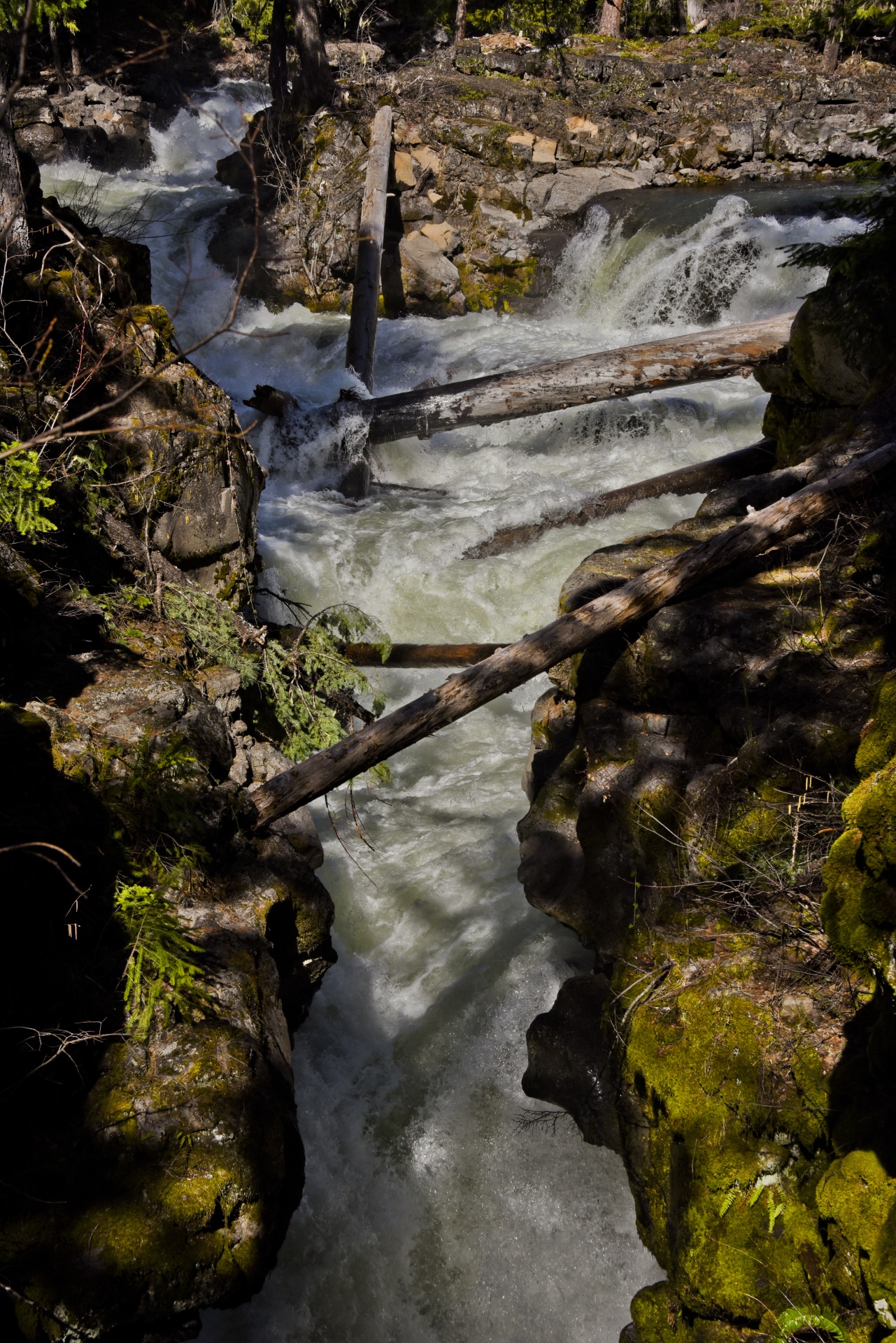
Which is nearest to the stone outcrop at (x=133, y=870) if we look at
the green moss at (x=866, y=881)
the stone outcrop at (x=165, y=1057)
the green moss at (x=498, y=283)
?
the stone outcrop at (x=165, y=1057)

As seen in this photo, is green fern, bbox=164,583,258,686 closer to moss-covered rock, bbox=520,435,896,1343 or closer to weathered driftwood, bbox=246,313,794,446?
moss-covered rock, bbox=520,435,896,1343

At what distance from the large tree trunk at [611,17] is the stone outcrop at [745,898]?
18.3 m

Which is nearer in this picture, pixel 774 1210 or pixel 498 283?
pixel 774 1210

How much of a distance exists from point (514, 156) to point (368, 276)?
199 inches

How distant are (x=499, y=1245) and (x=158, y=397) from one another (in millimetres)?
4845

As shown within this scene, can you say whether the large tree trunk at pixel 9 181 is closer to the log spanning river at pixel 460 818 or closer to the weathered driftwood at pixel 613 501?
the log spanning river at pixel 460 818

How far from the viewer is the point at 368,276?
11109mm

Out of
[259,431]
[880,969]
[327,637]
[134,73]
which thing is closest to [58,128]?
[134,73]

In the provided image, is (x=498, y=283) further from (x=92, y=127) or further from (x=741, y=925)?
(x=741, y=925)

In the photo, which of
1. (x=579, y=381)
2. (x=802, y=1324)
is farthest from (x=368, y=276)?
(x=802, y=1324)

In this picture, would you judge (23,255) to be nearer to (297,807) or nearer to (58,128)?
(297,807)

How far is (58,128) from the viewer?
16.9 m

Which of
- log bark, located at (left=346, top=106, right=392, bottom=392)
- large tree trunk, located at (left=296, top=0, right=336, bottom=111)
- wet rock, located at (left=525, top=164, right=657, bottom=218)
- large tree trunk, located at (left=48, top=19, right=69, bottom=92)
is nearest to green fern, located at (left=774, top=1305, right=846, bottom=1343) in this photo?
large tree trunk, located at (left=48, top=19, right=69, bottom=92)

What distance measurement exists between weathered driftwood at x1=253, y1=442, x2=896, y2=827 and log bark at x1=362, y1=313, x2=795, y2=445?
4081 millimetres
